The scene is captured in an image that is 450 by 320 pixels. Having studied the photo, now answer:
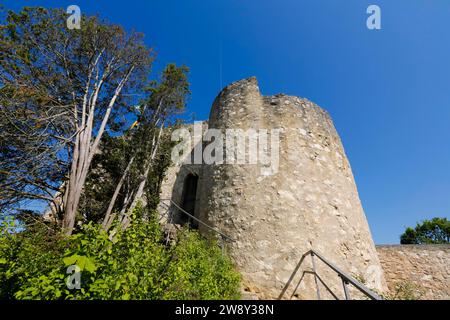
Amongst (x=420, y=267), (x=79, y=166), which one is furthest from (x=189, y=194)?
(x=420, y=267)

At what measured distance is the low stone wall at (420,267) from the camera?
21.9 ft

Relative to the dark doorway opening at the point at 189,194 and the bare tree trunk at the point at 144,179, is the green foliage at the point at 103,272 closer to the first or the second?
the bare tree trunk at the point at 144,179

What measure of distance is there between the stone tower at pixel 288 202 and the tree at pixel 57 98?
12.0ft

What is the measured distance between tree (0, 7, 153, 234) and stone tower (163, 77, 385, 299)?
145 inches

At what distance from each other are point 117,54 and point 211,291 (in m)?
8.15

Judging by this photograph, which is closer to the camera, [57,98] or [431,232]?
[57,98]

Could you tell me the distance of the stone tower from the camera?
473cm

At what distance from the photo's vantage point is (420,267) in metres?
6.91

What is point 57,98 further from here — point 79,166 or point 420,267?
point 420,267

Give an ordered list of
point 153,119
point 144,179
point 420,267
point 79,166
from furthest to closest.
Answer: point 153,119 < point 144,179 < point 420,267 < point 79,166

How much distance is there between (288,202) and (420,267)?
5.51 meters

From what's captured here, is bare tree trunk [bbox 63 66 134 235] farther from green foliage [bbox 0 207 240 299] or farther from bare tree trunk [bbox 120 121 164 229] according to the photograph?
green foliage [bbox 0 207 240 299]
